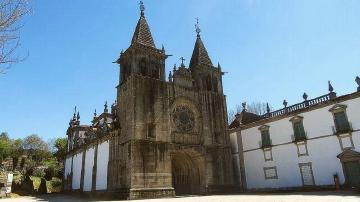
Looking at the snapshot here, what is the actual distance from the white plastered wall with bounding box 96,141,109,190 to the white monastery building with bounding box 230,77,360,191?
500 inches

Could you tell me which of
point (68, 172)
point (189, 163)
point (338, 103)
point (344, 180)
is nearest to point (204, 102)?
point (189, 163)

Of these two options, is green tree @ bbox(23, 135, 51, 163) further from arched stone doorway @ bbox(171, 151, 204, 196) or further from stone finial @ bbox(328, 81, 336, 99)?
stone finial @ bbox(328, 81, 336, 99)

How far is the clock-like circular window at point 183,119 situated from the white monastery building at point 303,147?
18.5 ft

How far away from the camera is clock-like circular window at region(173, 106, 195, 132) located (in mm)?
27078

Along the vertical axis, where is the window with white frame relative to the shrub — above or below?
below

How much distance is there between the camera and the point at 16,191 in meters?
36.3

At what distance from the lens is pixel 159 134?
987 inches

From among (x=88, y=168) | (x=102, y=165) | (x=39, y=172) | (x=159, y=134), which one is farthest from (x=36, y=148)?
(x=159, y=134)

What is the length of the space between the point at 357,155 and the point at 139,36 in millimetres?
20602

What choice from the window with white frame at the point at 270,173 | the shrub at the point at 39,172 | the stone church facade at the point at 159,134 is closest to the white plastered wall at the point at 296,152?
the window with white frame at the point at 270,173

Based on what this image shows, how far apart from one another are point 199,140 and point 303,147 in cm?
894

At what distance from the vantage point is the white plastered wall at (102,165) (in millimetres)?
26328

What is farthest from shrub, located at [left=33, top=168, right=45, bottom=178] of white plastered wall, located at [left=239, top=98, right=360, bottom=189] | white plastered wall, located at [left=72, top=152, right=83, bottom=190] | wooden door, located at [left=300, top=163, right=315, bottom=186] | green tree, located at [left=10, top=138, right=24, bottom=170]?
wooden door, located at [left=300, top=163, right=315, bottom=186]

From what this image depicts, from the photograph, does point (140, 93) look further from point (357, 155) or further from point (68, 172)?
point (68, 172)
